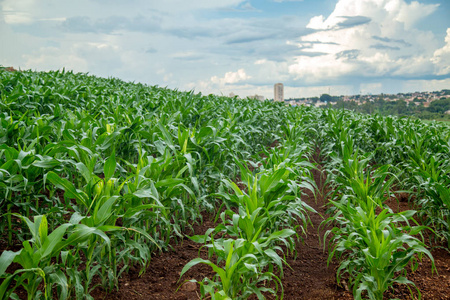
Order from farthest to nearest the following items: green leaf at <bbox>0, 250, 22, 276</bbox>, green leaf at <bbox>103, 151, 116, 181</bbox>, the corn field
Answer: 1. green leaf at <bbox>103, 151, 116, 181</bbox>
2. the corn field
3. green leaf at <bbox>0, 250, 22, 276</bbox>

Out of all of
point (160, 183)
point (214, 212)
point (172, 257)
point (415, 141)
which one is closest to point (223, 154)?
point (214, 212)

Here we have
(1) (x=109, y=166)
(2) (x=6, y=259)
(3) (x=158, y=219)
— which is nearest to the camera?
(2) (x=6, y=259)

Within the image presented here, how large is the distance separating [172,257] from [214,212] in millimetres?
1250

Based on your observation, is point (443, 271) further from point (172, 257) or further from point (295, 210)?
point (172, 257)

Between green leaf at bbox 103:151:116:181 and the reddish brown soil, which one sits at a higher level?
green leaf at bbox 103:151:116:181

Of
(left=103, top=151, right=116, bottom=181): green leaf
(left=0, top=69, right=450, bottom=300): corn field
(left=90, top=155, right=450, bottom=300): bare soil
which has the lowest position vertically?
(left=90, top=155, right=450, bottom=300): bare soil

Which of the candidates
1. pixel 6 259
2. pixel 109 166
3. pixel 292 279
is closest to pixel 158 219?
pixel 109 166

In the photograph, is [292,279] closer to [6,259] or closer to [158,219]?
[158,219]

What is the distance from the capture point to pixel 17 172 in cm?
310

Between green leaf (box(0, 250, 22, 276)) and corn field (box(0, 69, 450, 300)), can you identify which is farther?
corn field (box(0, 69, 450, 300))

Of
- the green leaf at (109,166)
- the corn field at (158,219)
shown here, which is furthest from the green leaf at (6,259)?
the green leaf at (109,166)

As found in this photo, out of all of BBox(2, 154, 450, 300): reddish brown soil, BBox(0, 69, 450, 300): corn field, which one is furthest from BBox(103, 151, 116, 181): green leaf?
BBox(2, 154, 450, 300): reddish brown soil

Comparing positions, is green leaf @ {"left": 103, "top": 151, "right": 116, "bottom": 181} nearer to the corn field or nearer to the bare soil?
the corn field

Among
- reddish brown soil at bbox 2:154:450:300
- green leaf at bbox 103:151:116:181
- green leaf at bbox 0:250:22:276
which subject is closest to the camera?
green leaf at bbox 0:250:22:276
